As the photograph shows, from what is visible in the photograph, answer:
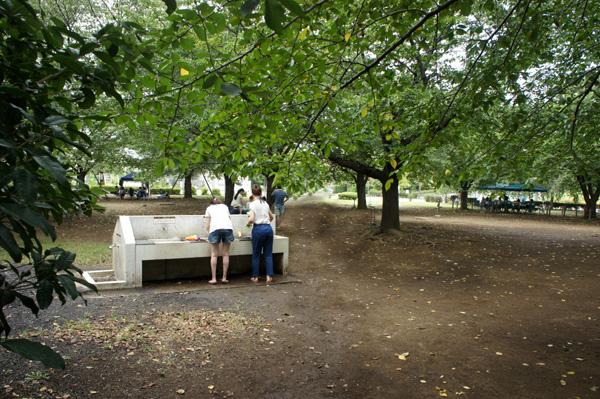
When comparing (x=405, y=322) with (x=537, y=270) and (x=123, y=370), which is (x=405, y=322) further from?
(x=537, y=270)

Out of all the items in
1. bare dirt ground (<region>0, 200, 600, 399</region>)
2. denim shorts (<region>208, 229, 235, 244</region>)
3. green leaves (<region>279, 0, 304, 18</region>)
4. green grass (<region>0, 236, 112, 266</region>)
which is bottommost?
bare dirt ground (<region>0, 200, 600, 399</region>)

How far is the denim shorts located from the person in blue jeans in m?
0.42

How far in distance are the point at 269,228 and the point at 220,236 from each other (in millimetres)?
931

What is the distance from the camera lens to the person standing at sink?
743 cm

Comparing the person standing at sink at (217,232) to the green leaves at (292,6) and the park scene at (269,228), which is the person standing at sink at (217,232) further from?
the green leaves at (292,6)

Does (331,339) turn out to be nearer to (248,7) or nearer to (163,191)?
(248,7)

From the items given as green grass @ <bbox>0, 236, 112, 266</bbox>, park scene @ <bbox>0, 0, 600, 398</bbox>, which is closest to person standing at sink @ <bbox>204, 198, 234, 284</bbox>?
park scene @ <bbox>0, 0, 600, 398</bbox>

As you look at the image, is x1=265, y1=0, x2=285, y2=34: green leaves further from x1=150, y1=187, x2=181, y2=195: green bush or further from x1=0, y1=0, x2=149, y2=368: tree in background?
x1=150, y1=187, x2=181, y2=195: green bush

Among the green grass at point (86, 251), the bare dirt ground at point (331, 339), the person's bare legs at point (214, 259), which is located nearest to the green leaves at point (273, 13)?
the bare dirt ground at point (331, 339)

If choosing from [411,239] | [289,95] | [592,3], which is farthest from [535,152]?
[411,239]

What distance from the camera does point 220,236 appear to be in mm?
7531

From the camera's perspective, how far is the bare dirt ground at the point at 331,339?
147 inches

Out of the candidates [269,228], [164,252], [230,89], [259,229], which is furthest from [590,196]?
[230,89]

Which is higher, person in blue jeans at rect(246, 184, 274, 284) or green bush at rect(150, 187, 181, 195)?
green bush at rect(150, 187, 181, 195)
